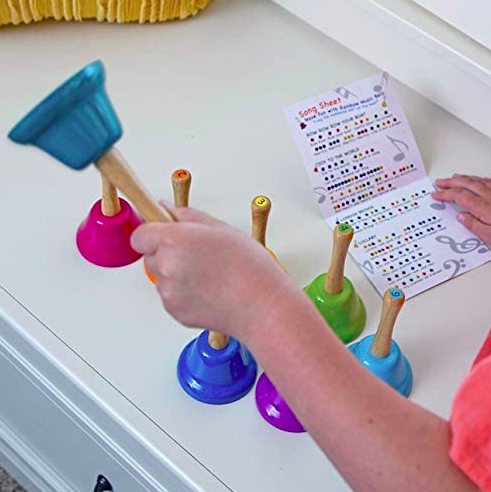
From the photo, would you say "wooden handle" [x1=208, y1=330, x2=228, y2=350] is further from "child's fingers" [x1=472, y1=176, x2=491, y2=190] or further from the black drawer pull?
"child's fingers" [x1=472, y1=176, x2=491, y2=190]

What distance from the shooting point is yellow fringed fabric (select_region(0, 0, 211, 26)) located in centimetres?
110

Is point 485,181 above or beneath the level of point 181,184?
beneath

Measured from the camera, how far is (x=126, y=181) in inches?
23.7

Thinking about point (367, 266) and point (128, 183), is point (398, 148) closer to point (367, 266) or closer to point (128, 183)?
point (367, 266)

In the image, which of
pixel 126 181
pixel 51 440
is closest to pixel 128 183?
pixel 126 181

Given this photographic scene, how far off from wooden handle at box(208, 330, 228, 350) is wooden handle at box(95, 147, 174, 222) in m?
0.19

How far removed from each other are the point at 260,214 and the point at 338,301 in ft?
0.37

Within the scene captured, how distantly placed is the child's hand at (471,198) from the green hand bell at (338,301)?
7.3 inches

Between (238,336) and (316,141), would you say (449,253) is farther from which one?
(238,336)

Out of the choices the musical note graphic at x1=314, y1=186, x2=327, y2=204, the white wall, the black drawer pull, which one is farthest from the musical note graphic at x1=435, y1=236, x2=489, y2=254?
the black drawer pull

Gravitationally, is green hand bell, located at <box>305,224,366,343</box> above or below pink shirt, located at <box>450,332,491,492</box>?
below

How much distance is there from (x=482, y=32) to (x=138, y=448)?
602mm

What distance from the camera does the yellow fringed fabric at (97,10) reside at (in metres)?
1.10

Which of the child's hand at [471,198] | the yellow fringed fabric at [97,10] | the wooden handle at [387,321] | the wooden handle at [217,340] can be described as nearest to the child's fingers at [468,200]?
the child's hand at [471,198]
